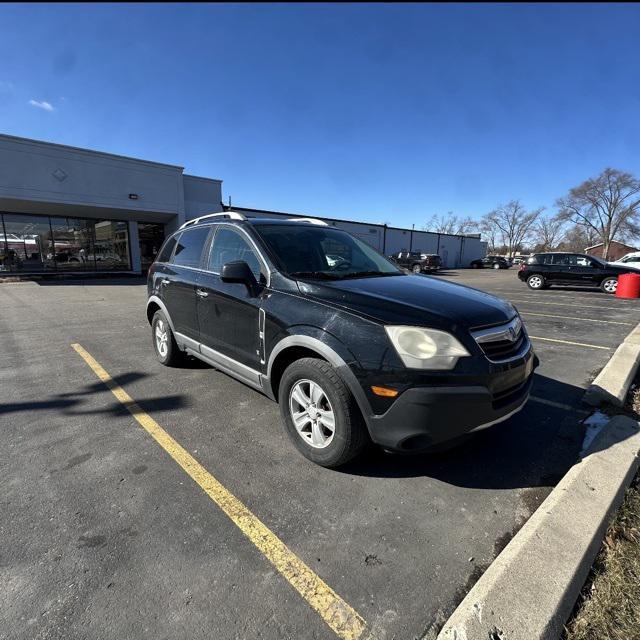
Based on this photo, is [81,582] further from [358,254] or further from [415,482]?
[358,254]

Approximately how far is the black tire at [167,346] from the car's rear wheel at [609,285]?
17504 mm

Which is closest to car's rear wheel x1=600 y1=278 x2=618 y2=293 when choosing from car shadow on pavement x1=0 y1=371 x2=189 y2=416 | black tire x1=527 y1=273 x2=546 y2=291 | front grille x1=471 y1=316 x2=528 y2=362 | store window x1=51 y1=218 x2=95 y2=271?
black tire x1=527 y1=273 x2=546 y2=291

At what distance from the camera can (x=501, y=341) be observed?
2.63 meters

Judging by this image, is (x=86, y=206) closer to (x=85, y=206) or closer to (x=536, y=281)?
(x=85, y=206)

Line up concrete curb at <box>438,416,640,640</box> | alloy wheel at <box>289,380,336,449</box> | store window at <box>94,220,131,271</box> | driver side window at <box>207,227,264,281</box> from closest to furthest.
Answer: concrete curb at <box>438,416,640,640</box> → alloy wheel at <box>289,380,336,449</box> → driver side window at <box>207,227,264,281</box> → store window at <box>94,220,131,271</box>

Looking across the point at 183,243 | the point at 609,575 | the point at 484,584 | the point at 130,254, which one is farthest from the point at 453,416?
the point at 130,254

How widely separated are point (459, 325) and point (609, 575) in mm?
1473

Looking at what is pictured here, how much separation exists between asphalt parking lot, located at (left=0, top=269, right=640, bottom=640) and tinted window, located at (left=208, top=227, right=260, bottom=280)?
1428 millimetres

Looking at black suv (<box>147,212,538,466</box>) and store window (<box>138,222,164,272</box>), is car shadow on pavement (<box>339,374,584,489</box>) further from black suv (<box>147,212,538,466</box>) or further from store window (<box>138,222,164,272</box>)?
store window (<box>138,222,164,272</box>)

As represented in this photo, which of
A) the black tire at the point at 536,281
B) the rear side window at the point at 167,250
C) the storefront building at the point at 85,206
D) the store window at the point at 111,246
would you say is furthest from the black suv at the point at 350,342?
the store window at the point at 111,246

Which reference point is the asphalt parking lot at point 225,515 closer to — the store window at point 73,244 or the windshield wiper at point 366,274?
the windshield wiper at point 366,274

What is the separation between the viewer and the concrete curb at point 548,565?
1.61 metres

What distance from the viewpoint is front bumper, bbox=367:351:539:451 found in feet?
7.43

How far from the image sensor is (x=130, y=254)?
78.7ft
